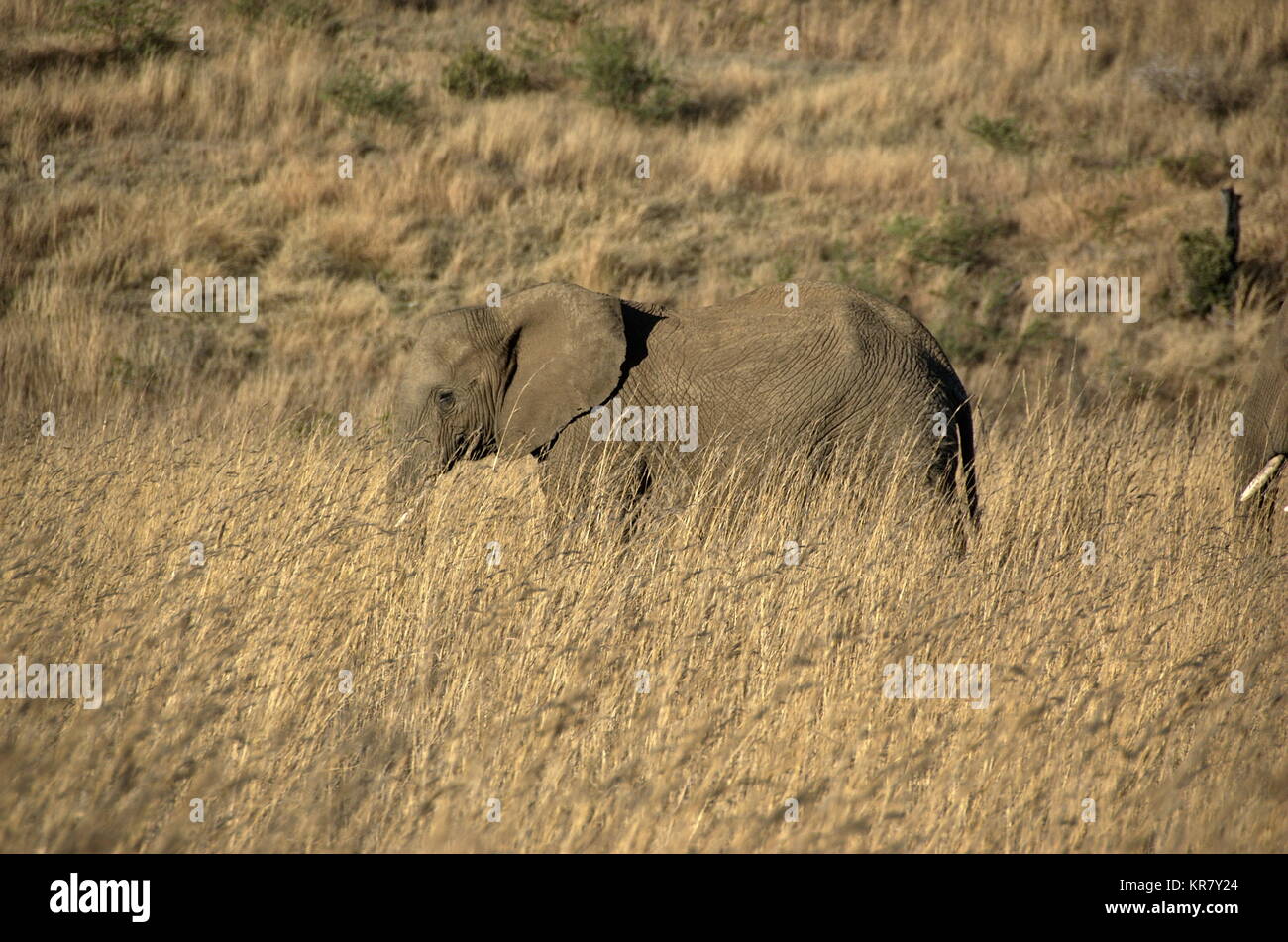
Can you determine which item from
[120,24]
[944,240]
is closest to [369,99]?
[120,24]

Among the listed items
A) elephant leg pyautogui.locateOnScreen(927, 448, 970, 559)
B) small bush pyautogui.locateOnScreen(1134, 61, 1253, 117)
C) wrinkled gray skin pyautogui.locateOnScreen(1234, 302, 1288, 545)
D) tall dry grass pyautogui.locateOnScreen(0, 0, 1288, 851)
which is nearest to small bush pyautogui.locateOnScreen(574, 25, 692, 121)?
tall dry grass pyautogui.locateOnScreen(0, 0, 1288, 851)

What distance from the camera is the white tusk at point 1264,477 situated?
6938 millimetres

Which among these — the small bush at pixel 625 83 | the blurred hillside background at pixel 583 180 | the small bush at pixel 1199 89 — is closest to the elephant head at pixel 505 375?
the blurred hillside background at pixel 583 180

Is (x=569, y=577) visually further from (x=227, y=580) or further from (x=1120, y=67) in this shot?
(x=1120, y=67)

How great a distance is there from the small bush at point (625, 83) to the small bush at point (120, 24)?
603 centimetres

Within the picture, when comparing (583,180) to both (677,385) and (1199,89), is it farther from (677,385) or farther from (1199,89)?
(677,385)

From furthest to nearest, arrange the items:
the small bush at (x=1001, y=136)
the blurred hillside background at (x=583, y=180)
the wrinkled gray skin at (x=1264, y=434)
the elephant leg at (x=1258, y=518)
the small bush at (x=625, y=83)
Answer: the small bush at (x=625, y=83) < the small bush at (x=1001, y=136) < the blurred hillside background at (x=583, y=180) < the wrinkled gray skin at (x=1264, y=434) < the elephant leg at (x=1258, y=518)

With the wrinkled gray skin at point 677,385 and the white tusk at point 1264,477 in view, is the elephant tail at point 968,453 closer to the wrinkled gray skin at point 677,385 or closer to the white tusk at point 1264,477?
the wrinkled gray skin at point 677,385

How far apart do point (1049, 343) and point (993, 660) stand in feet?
32.0

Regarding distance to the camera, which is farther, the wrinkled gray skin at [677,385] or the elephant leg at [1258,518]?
the elephant leg at [1258,518]

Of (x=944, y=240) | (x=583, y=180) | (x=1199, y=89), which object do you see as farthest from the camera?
(x=1199, y=89)

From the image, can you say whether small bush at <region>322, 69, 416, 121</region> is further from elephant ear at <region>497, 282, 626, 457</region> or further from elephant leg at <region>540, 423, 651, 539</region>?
elephant leg at <region>540, 423, 651, 539</region>

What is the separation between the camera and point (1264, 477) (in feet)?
22.8

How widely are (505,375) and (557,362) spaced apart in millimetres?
341
